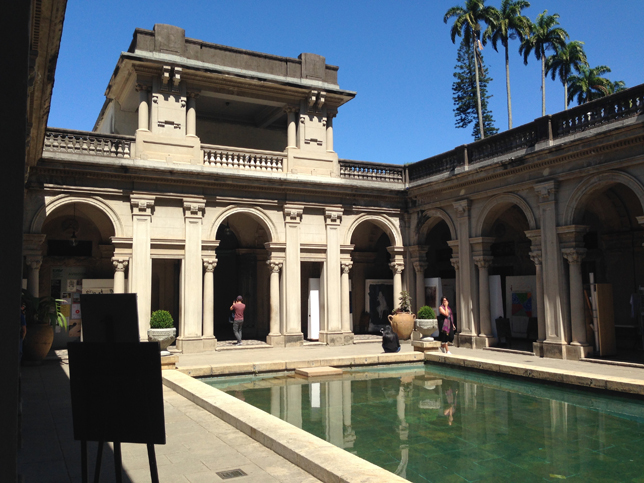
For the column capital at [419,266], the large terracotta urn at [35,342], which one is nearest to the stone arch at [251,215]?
the column capital at [419,266]

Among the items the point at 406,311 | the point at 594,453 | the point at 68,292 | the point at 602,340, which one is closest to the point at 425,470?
the point at 594,453

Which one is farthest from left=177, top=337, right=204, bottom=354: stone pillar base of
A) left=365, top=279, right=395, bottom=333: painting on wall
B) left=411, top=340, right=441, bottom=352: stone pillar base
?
left=365, top=279, right=395, bottom=333: painting on wall

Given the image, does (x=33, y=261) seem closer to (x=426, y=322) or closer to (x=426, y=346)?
(x=426, y=346)

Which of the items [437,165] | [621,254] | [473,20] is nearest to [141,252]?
[437,165]

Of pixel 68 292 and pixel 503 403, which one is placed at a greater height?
pixel 68 292

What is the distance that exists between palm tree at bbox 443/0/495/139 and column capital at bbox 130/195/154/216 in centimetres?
2467

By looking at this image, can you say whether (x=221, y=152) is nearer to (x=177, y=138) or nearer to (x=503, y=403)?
(x=177, y=138)

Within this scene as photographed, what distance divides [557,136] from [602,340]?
19.1 feet

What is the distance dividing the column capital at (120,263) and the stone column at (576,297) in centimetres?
1322

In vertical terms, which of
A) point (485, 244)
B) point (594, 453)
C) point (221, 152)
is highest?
point (221, 152)

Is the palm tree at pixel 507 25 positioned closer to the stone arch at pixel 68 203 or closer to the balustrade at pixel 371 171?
the balustrade at pixel 371 171

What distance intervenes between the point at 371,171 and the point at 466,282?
597cm

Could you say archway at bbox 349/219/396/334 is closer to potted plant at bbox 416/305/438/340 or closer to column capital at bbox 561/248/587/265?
potted plant at bbox 416/305/438/340

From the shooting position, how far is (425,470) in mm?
6285
